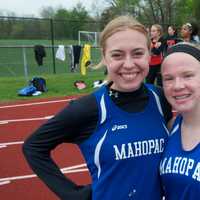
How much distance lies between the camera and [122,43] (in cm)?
202

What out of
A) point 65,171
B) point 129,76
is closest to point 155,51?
point 65,171

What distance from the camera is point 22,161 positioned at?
6.37m

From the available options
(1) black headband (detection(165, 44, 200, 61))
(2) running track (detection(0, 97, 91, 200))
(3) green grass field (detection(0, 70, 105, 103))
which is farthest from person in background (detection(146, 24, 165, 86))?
(1) black headband (detection(165, 44, 200, 61))

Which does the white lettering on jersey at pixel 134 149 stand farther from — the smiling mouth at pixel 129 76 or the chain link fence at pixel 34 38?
the chain link fence at pixel 34 38

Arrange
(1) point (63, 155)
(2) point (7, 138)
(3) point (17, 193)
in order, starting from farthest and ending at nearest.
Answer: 1. (2) point (7, 138)
2. (1) point (63, 155)
3. (3) point (17, 193)

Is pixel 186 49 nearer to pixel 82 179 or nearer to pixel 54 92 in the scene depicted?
pixel 82 179

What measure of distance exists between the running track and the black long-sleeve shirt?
3.01 m

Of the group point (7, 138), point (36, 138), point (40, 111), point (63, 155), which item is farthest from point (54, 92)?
point (36, 138)

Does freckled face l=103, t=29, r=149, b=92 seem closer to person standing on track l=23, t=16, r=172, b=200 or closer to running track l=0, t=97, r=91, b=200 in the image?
person standing on track l=23, t=16, r=172, b=200

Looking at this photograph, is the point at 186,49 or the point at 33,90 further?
the point at 33,90

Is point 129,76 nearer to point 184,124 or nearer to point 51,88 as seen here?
point 184,124

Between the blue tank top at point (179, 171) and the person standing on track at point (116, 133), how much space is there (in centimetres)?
4

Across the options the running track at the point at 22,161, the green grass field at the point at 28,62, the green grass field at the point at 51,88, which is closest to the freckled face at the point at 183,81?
the running track at the point at 22,161

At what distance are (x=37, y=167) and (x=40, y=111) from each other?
8.18 metres
